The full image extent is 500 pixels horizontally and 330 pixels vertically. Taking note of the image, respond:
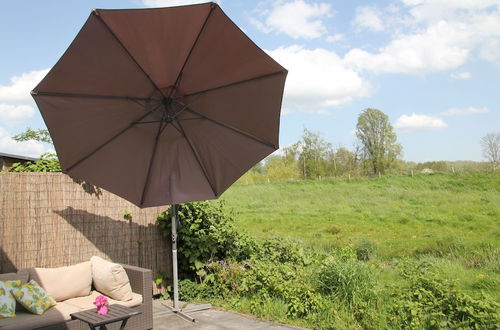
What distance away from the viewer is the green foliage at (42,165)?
4925 mm

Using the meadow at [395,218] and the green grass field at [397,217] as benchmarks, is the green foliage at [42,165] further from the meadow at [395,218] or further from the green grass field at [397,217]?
the green grass field at [397,217]

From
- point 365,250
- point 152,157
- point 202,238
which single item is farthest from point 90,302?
point 365,250

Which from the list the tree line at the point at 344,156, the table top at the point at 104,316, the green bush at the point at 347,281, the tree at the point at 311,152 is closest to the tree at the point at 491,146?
the tree line at the point at 344,156

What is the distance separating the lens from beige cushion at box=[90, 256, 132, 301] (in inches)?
171

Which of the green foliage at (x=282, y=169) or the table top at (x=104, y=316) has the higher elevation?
the green foliage at (x=282, y=169)

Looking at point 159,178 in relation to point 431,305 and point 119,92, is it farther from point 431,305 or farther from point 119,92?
point 431,305

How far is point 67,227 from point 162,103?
2080 mm

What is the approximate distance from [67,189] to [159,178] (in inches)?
51.6

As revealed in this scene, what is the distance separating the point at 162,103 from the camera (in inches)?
164

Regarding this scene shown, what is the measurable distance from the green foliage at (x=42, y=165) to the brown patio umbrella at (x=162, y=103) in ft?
3.83

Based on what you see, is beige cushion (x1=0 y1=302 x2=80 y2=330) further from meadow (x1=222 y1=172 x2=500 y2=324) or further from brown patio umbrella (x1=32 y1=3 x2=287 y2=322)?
meadow (x1=222 y1=172 x2=500 y2=324)

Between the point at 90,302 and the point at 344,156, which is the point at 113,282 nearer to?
the point at 90,302

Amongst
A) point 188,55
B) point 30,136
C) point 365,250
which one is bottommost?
point 365,250

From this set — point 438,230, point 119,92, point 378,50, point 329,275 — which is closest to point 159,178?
point 119,92
